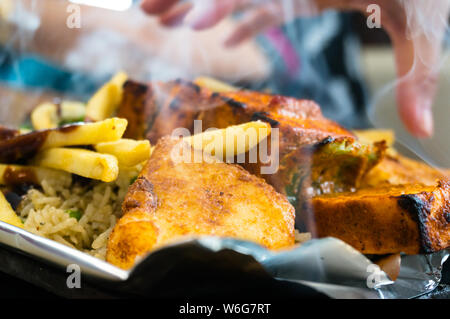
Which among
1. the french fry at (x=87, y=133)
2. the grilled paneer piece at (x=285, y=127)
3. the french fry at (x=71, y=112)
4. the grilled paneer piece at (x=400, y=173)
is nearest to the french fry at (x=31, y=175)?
the french fry at (x=87, y=133)

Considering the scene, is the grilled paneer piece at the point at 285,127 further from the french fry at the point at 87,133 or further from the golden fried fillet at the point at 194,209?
the french fry at the point at 87,133

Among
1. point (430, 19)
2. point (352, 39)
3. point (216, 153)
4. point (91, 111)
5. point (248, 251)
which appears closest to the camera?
point (248, 251)

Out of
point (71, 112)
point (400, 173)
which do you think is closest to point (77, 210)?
point (71, 112)
